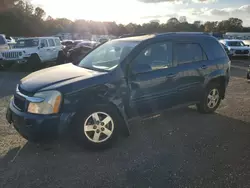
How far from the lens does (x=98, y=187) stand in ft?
10.6

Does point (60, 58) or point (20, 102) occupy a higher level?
point (20, 102)

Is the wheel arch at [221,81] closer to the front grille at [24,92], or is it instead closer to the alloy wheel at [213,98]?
the alloy wheel at [213,98]

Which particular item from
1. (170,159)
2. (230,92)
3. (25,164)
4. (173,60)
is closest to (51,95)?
(25,164)

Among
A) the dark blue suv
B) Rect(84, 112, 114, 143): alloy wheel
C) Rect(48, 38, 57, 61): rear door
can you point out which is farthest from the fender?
Rect(48, 38, 57, 61): rear door

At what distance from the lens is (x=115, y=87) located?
4199 mm

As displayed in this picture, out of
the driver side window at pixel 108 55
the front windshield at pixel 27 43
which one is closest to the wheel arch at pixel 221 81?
the driver side window at pixel 108 55

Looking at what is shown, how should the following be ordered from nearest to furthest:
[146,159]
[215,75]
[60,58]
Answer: [146,159]
[215,75]
[60,58]

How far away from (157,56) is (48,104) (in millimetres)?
2114

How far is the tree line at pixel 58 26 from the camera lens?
147 ft

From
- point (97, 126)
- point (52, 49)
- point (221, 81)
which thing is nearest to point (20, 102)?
point (97, 126)

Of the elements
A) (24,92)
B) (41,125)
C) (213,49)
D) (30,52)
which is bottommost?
(30,52)

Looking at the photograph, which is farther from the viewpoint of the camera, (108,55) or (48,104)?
(108,55)

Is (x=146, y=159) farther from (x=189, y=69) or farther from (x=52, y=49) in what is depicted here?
(x=52, y=49)

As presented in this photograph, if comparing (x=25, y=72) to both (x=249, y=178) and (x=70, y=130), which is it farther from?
(x=249, y=178)
